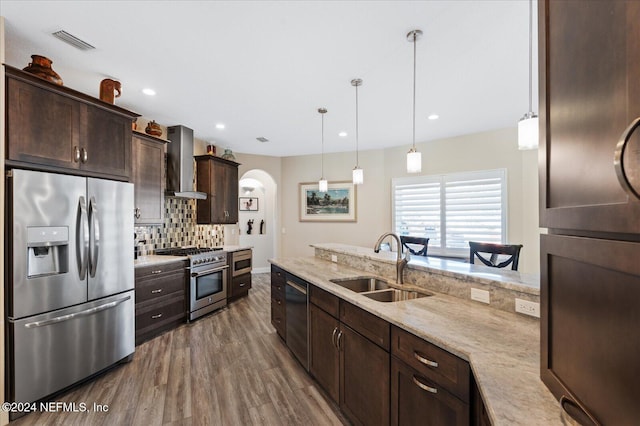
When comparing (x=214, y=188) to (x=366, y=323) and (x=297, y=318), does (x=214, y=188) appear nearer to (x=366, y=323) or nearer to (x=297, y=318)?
(x=297, y=318)

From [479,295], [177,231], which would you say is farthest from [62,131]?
[479,295]

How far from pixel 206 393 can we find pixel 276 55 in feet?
9.38

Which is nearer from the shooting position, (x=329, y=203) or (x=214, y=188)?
(x=214, y=188)

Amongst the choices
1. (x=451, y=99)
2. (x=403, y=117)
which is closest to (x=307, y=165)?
(x=403, y=117)

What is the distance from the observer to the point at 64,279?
7.84 ft

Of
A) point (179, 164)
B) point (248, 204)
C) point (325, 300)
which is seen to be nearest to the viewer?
point (325, 300)

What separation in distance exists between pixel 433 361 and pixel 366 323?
51cm

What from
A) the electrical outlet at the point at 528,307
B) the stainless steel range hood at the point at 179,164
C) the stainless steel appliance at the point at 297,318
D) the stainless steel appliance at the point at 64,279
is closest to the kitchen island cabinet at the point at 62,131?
the stainless steel appliance at the point at 64,279

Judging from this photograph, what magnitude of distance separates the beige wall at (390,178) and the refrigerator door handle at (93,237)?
4.32 meters

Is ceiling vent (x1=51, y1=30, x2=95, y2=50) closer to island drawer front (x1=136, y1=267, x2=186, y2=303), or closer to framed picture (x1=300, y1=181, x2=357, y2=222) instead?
island drawer front (x1=136, y1=267, x2=186, y2=303)

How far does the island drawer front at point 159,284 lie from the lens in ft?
11.1

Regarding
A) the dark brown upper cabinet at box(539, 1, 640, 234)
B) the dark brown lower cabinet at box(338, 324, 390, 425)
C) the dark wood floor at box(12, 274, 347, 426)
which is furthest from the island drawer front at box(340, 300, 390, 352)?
the dark brown upper cabinet at box(539, 1, 640, 234)

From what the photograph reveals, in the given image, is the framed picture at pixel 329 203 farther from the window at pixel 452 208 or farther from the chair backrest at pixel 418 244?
the chair backrest at pixel 418 244

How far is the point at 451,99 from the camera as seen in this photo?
3564 mm
